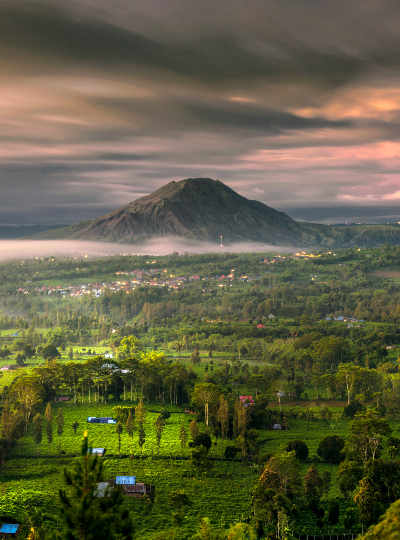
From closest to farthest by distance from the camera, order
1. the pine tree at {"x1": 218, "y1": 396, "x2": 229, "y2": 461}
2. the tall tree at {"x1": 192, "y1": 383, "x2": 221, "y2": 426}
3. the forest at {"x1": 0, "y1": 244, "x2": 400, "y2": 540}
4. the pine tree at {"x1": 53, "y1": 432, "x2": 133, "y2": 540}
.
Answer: the pine tree at {"x1": 53, "y1": 432, "x2": 133, "y2": 540} < the forest at {"x1": 0, "y1": 244, "x2": 400, "y2": 540} < the pine tree at {"x1": 218, "y1": 396, "x2": 229, "y2": 461} < the tall tree at {"x1": 192, "y1": 383, "x2": 221, "y2": 426}

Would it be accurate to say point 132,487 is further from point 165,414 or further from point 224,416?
point 165,414

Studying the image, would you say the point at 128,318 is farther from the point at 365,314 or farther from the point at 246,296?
the point at 365,314

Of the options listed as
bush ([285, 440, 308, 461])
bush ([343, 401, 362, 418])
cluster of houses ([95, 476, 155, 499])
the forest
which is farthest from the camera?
bush ([343, 401, 362, 418])

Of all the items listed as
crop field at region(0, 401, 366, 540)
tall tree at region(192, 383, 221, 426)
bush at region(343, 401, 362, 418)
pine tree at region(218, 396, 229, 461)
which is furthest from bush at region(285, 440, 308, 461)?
bush at region(343, 401, 362, 418)

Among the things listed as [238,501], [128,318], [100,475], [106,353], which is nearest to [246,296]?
[128,318]

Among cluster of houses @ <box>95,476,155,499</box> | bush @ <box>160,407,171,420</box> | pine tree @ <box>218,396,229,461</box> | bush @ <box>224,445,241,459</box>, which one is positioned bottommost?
bush @ <box>160,407,171,420</box>

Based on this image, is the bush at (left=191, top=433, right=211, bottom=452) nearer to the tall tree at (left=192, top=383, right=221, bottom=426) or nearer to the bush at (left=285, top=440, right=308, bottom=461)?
the tall tree at (left=192, top=383, right=221, bottom=426)

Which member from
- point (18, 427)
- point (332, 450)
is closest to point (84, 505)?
point (332, 450)
